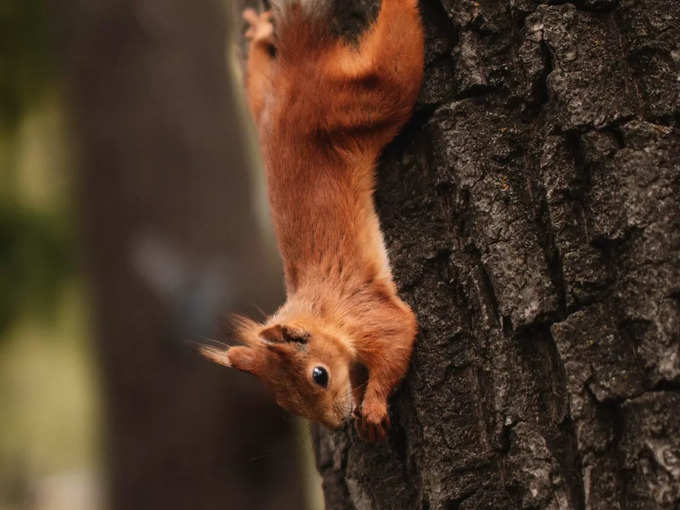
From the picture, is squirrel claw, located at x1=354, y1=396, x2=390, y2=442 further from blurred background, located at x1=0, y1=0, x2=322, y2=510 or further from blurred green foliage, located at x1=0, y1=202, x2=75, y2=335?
blurred green foliage, located at x1=0, y1=202, x2=75, y2=335

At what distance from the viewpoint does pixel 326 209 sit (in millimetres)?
2197

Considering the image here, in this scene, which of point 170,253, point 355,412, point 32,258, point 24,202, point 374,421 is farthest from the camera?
point 24,202

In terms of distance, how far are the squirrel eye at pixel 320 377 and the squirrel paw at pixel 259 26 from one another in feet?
3.24

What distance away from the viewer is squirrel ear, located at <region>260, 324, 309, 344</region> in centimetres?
216

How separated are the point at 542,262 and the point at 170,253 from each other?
2959 mm

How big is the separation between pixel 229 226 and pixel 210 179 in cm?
27

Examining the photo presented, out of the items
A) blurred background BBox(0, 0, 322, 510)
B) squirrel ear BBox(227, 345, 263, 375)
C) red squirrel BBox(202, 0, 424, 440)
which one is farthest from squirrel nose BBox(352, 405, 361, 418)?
blurred background BBox(0, 0, 322, 510)

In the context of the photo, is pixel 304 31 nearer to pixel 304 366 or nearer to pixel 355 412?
pixel 304 366

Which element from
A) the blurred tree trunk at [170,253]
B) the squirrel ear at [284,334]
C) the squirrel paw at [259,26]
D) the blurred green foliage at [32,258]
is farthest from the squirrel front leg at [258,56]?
the blurred green foliage at [32,258]

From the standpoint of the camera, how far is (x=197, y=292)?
4363mm

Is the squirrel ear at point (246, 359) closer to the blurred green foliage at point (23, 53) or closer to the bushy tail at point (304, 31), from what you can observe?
the bushy tail at point (304, 31)

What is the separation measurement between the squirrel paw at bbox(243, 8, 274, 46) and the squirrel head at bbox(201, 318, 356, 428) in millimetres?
888

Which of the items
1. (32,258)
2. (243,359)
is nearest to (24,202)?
(32,258)

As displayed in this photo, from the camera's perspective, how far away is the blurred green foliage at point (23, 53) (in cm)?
596
